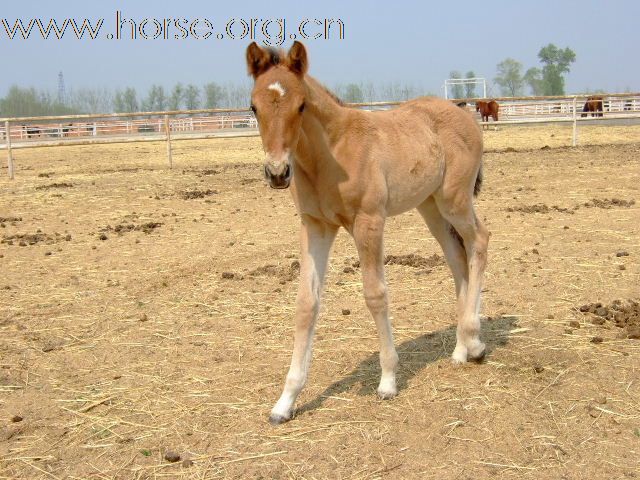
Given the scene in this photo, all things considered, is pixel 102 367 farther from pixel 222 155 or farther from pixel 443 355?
pixel 222 155

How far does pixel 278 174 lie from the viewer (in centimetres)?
315

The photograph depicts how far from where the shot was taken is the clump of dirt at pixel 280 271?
21.5 feet

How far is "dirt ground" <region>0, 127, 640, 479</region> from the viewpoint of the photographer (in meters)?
3.27

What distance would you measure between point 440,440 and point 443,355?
4.15ft

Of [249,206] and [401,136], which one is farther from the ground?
[401,136]

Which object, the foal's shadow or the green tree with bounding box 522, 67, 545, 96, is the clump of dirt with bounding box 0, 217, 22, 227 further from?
the green tree with bounding box 522, 67, 545, 96

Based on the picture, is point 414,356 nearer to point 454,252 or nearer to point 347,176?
point 454,252

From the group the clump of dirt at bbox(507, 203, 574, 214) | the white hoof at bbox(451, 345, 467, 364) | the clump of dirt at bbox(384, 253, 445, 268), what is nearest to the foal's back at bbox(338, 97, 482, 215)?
the white hoof at bbox(451, 345, 467, 364)

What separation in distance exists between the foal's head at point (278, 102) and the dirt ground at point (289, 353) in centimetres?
144

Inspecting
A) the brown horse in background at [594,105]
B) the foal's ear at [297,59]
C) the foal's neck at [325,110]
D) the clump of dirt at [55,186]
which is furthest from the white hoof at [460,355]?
the brown horse in background at [594,105]

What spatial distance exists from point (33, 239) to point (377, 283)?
6.32 meters

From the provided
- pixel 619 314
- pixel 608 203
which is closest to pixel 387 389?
pixel 619 314

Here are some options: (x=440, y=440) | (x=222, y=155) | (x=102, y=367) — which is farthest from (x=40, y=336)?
(x=222, y=155)

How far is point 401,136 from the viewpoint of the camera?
4117mm
